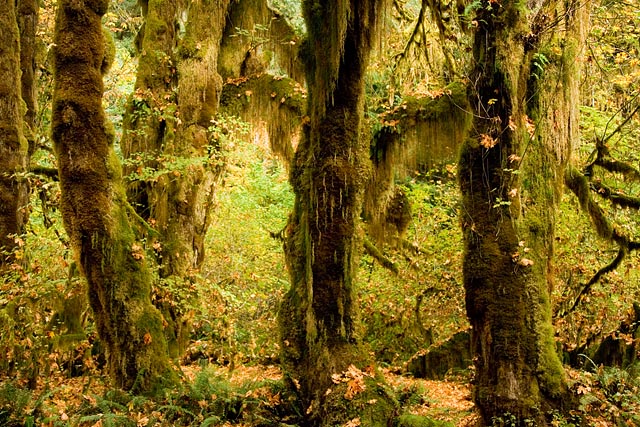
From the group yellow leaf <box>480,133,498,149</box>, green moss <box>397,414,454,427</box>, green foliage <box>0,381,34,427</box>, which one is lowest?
green moss <box>397,414,454,427</box>

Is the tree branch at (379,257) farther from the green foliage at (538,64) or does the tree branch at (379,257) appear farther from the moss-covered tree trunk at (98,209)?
the moss-covered tree trunk at (98,209)

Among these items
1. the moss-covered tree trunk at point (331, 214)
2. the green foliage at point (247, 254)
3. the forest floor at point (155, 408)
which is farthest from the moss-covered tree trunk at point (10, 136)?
the green foliage at point (247, 254)

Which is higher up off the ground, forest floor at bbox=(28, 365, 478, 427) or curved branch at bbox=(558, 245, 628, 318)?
curved branch at bbox=(558, 245, 628, 318)

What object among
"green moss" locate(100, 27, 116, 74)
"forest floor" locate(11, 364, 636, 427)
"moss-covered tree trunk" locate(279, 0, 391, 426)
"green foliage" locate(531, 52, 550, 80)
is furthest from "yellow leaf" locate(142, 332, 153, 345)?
"green foliage" locate(531, 52, 550, 80)

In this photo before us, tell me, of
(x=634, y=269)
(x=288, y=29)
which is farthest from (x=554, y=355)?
(x=288, y=29)

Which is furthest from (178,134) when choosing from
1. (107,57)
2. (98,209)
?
(98,209)

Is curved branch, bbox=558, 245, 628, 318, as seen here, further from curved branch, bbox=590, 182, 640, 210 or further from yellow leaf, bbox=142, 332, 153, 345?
yellow leaf, bbox=142, 332, 153, 345

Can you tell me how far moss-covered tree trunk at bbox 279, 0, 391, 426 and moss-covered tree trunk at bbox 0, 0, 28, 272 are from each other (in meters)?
4.43

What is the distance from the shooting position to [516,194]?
7273mm

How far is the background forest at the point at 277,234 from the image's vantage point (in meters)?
7.28

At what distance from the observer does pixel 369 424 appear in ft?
22.3

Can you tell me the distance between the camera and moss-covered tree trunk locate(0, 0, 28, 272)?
8734 millimetres

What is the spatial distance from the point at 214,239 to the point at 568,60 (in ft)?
35.4

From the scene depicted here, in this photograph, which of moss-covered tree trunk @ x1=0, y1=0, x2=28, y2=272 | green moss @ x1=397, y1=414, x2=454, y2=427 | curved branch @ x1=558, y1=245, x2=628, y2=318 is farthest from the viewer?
curved branch @ x1=558, y1=245, x2=628, y2=318
